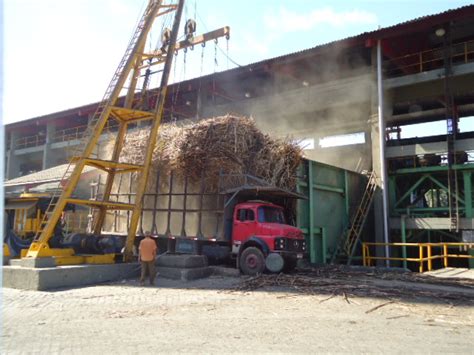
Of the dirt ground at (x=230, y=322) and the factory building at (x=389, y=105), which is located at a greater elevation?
the factory building at (x=389, y=105)

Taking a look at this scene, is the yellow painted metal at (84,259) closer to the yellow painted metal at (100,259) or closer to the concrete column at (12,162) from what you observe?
the yellow painted metal at (100,259)

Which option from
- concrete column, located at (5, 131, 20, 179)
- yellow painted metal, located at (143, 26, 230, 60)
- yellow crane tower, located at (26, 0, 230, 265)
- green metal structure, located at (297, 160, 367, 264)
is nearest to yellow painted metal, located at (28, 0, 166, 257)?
yellow crane tower, located at (26, 0, 230, 265)

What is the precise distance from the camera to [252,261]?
505 inches

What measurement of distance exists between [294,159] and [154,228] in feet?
18.6

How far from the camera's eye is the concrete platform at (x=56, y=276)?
34.0ft

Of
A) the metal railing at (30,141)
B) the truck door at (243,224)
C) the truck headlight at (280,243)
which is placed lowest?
the truck headlight at (280,243)

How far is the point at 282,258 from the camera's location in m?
12.6

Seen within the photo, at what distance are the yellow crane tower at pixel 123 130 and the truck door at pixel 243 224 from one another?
123 inches

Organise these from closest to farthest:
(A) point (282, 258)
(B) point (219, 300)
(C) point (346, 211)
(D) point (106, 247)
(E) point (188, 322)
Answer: (E) point (188, 322)
(B) point (219, 300)
(A) point (282, 258)
(D) point (106, 247)
(C) point (346, 211)

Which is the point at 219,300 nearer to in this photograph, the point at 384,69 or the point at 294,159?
the point at 294,159

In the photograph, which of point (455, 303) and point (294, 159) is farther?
point (294, 159)

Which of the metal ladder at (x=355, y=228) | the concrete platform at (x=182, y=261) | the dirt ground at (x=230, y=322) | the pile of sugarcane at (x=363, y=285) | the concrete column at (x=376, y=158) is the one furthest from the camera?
the concrete column at (x=376, y=158)

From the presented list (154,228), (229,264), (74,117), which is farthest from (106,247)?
(74,117)

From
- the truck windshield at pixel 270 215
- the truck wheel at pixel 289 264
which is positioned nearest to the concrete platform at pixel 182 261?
the truck windshield at pixel 270 215
